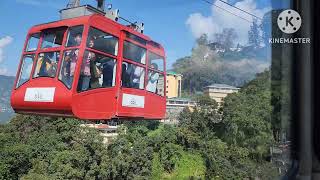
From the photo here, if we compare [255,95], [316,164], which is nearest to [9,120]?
[255,95]

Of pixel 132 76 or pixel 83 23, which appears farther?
pixel 132 76

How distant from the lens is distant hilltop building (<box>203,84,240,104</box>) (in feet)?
3.82

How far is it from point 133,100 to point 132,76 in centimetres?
11

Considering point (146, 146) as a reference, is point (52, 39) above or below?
above

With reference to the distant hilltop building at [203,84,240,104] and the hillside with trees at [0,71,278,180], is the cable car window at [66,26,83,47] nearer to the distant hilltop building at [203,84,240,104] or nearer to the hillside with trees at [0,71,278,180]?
the hillside with trees at [0,71,278,180]

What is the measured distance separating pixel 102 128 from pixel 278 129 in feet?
2.33

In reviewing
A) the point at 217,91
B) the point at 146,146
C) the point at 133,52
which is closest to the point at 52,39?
the point at 133,52

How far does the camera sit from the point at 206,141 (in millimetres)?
1262

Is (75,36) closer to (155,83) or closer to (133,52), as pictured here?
(133,52)

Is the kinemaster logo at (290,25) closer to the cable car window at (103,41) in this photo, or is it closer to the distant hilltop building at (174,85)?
the distant hilltop building at (174,85)

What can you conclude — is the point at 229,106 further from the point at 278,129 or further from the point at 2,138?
the point at 2,138

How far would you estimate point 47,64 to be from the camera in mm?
1312

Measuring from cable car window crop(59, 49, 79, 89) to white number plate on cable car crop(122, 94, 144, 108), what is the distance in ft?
0.75

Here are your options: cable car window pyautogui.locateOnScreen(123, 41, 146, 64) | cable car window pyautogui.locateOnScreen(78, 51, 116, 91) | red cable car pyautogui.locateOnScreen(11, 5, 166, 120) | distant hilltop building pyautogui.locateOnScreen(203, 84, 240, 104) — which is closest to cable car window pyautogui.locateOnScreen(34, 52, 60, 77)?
red cable car pyautogui.locateOnScreen(11, 5, 166, 120)
